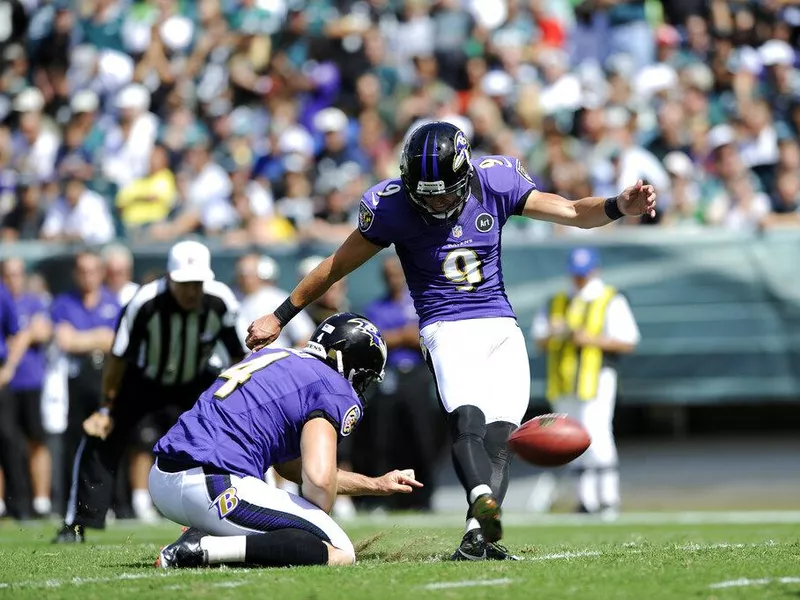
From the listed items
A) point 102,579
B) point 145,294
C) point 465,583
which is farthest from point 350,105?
point 465,583

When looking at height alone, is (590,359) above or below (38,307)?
below

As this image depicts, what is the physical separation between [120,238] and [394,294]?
120 inches

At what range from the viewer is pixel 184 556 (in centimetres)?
585

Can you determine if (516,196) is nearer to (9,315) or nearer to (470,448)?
(470,448)

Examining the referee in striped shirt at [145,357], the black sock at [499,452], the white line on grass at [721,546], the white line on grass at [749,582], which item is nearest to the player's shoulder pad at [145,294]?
the referee in striped shirt at [145,357]

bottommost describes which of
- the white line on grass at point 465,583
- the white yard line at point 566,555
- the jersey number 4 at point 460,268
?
the white line on grass at point 465,583

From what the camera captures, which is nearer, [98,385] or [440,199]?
[440,199]

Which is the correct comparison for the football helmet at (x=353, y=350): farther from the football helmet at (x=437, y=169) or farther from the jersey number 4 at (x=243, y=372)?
the football helmet at (x=437, y=169)

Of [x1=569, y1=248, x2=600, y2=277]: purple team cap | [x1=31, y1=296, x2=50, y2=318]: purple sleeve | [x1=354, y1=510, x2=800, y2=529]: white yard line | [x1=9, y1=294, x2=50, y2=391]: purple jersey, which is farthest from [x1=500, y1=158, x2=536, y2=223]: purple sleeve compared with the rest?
[x1=31, y1=296, x2=50, y2=318]: purple sleeve

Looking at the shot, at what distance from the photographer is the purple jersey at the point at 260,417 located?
583 centimetres

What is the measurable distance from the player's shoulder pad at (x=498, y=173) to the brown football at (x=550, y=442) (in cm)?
115

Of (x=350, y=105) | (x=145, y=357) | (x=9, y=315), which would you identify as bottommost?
(x=145, y=357)

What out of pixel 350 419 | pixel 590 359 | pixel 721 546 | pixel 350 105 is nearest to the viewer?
pixel 350 419

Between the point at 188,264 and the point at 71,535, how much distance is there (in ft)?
5.86
